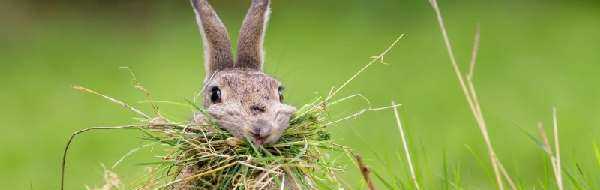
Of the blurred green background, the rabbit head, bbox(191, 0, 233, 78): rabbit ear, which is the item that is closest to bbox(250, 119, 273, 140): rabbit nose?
the rabbit head

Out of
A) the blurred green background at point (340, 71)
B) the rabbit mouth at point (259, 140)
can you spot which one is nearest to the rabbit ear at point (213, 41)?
the rabbit mouth at point (259, 140)

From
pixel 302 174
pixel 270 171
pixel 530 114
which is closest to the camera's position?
pixel 270 171

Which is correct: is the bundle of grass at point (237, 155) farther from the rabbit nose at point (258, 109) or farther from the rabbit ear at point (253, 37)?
the rabbit ear at point (253, 37)

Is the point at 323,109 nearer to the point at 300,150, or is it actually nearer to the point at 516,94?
the point at 300,150

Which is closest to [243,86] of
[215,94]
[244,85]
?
[244,85]

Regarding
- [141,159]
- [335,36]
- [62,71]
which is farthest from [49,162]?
[335,36]

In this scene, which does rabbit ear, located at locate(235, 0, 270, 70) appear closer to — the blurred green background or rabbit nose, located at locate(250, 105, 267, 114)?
rabbit nose, located at locate(250, 105, 267, 114)

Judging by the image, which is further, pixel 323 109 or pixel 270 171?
pixel 323 109
